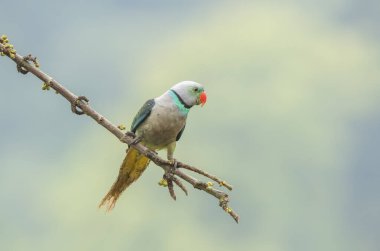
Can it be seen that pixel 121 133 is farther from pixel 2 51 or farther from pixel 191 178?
pixel 2 51

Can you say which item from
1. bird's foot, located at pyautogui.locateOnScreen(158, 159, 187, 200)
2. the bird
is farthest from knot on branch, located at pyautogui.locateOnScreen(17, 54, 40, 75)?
the bird

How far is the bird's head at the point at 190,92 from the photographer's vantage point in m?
4.47

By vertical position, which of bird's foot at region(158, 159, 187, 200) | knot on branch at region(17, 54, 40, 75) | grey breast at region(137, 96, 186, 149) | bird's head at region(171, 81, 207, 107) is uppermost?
bird's head at region(171, 81, 207, 107)

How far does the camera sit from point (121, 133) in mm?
3156

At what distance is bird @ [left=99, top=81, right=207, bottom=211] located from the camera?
4441mm

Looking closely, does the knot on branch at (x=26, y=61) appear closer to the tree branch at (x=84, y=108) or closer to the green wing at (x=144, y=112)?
the tree branch at (x=84, y=108)

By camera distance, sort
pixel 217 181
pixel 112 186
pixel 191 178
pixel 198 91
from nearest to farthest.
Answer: pixel 217 181 → pixel 191 178 → pixel 112 186 → pixel 198 91

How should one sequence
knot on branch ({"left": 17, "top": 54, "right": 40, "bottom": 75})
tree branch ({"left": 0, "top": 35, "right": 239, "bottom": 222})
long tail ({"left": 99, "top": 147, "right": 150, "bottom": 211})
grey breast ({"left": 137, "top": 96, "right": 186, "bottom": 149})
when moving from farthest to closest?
grey breast ({"left": 137, "top": 96, "right": 186, "bottom": 149})
long tail ({"left": 99, "top": 147, "right": 150, "bottom": 211})
knot on branch ({"left": 17, "top": 54, "right": 40, "bottom": 75})
tree branch ({"left": 0, "top": 35, "right": 239, "bottom": 222})

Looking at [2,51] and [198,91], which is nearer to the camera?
[2,51]

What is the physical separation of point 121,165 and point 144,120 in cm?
59

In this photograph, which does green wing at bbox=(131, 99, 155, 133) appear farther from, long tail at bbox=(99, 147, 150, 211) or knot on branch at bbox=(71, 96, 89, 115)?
knot on branch at bbox=(71, 96, 89, 115)

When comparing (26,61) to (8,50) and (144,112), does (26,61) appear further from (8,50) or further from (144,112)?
(144,112)

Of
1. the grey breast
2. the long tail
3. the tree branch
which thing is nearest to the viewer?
the tree branch

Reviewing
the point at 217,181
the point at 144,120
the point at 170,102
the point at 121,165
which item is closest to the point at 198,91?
the point at 170,102
